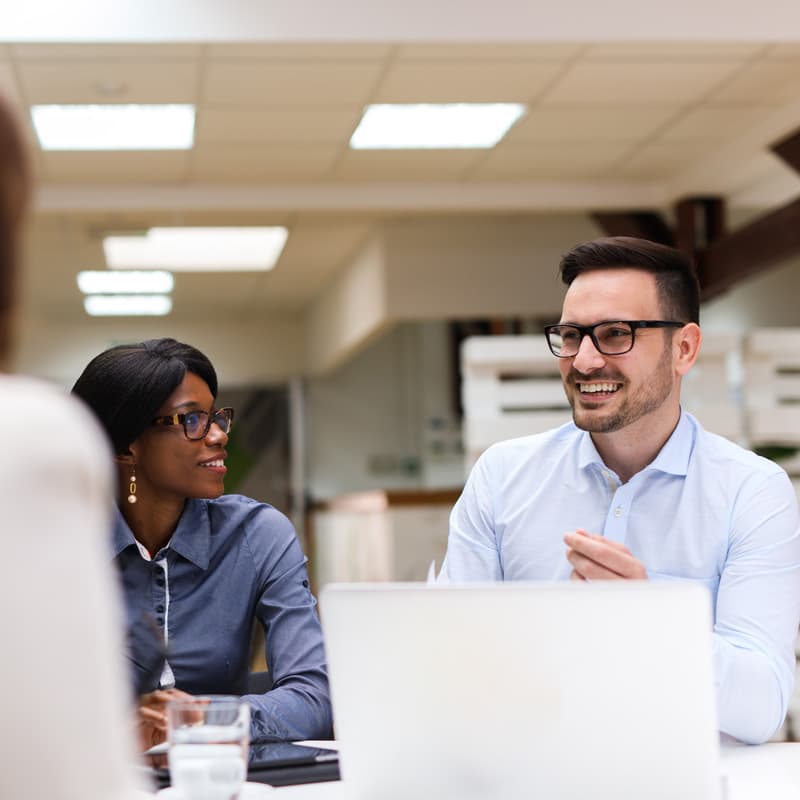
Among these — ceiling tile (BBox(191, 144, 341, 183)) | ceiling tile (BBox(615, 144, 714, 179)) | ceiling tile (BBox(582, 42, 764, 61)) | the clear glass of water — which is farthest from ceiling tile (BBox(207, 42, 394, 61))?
the clear glass of water

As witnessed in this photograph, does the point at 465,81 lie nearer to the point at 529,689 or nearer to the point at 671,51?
the point at 671,51

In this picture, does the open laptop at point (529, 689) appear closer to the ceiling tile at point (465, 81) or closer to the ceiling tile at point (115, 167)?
the ceiling tile at point (465, 81)

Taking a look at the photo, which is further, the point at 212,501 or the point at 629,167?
the point at 629,167

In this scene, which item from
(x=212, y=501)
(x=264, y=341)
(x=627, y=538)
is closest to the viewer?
(x=627, y=538)

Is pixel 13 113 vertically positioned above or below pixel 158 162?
below

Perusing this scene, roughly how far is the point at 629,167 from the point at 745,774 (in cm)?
556

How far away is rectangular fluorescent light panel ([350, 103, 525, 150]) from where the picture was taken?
5.62 m

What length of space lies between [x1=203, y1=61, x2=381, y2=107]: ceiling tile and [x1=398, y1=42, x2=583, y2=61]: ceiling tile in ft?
0.66

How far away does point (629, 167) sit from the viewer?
6.70 meters

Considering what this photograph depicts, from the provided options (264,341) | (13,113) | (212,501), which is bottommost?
(212,501)

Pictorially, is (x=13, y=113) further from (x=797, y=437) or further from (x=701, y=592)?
(x=797, y=437)

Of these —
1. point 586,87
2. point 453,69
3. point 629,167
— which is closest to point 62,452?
point 453,69

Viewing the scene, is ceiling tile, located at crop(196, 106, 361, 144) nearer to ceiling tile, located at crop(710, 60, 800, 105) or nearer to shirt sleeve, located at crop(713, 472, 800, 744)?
ceiling tile, located at crop(710, 60, 800, 105)

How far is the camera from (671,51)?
493 centimetres
